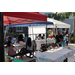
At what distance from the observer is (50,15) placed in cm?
2450

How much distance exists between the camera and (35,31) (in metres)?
14.2

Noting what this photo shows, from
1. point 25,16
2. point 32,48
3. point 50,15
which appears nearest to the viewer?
point 25,16
